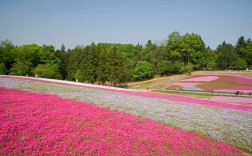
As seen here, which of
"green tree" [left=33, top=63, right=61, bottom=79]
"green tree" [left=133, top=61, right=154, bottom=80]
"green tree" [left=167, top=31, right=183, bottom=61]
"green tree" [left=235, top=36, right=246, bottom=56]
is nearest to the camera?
"green tree" [left=33, top=63, right=61, bottom=79]

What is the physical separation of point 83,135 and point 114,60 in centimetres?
5669

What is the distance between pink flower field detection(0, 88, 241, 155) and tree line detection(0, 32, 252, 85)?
2014 inches

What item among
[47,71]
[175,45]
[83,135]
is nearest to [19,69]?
[47,71]

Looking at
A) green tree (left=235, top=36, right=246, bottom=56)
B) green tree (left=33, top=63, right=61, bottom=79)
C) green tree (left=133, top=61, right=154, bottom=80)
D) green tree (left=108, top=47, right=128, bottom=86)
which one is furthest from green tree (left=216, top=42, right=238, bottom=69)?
green tree (left=33, top=63, right=61, bottom=79)

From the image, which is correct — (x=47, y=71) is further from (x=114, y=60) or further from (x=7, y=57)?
(x=114, y=60)

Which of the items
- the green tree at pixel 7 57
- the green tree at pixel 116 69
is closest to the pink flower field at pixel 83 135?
the green tree at pixel 116 69

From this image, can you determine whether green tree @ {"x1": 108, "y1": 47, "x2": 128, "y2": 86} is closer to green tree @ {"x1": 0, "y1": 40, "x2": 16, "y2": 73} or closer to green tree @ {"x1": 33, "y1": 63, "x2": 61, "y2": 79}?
green tree @ {"x1": 33, "y1": 63, "x2": 61, "y2": 79}

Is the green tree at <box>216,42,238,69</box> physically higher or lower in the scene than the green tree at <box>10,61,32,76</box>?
higher

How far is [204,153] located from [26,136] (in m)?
10.3

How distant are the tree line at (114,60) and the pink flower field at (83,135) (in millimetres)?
51155

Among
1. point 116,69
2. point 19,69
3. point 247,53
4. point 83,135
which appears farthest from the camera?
point 247,53

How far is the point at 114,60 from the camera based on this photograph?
6725 cm

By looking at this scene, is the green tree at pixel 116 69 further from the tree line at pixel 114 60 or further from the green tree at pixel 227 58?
the green tree at pixel 227 58

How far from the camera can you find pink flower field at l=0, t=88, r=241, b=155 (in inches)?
386
